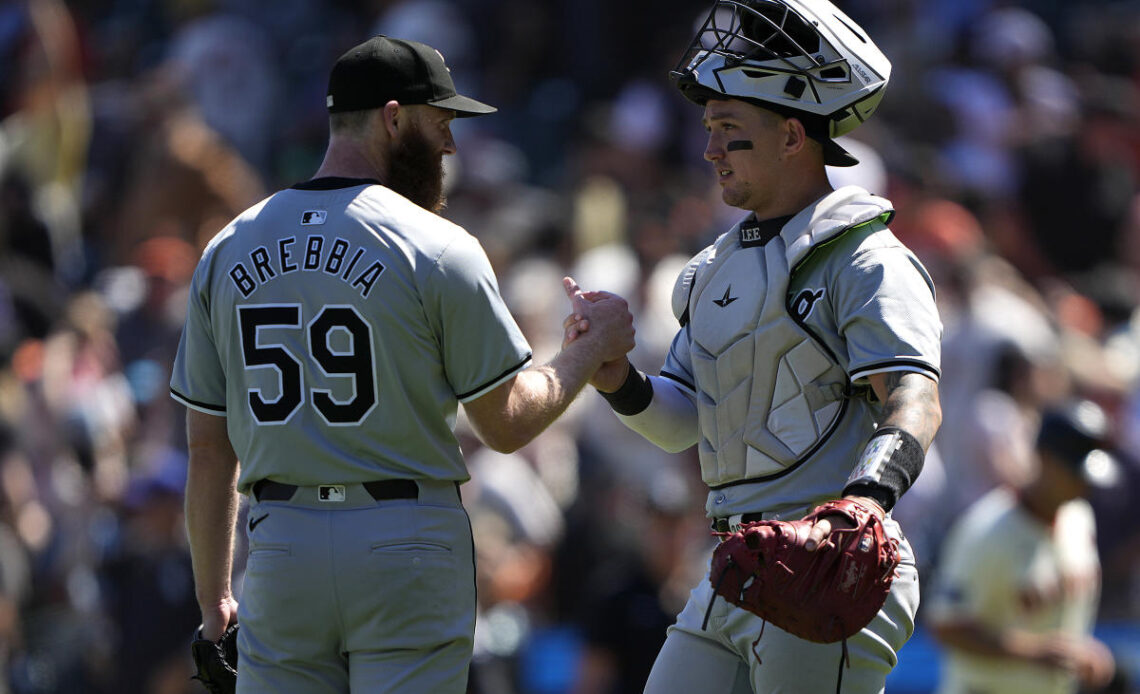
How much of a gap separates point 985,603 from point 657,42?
23.6 feet

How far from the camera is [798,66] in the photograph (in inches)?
163

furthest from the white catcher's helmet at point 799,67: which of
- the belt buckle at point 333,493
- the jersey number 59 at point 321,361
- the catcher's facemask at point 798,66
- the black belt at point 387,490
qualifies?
the belt buckle at point 333,493

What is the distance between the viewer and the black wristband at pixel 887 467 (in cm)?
361

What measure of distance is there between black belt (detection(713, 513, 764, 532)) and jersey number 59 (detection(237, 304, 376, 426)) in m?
0.94

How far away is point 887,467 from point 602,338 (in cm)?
112

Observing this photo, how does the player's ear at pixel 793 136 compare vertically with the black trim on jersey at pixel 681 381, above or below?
above

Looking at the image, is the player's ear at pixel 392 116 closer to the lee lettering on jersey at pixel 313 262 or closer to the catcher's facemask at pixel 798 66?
the lee lettering on jersey at pixel 313 262

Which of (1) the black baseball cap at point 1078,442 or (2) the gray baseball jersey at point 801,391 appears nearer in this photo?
(2) the gray baseball jersey at point 801,391

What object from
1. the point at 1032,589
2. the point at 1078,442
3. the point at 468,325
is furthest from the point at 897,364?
the point at 1032,589

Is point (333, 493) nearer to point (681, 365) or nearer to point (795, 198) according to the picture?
point (681, 365)

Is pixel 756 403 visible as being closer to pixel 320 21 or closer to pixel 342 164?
pixel 342 164

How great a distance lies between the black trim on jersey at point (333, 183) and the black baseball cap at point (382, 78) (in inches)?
7.3

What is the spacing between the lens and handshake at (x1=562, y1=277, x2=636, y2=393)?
4.47 metres

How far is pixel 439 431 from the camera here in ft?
13.4
